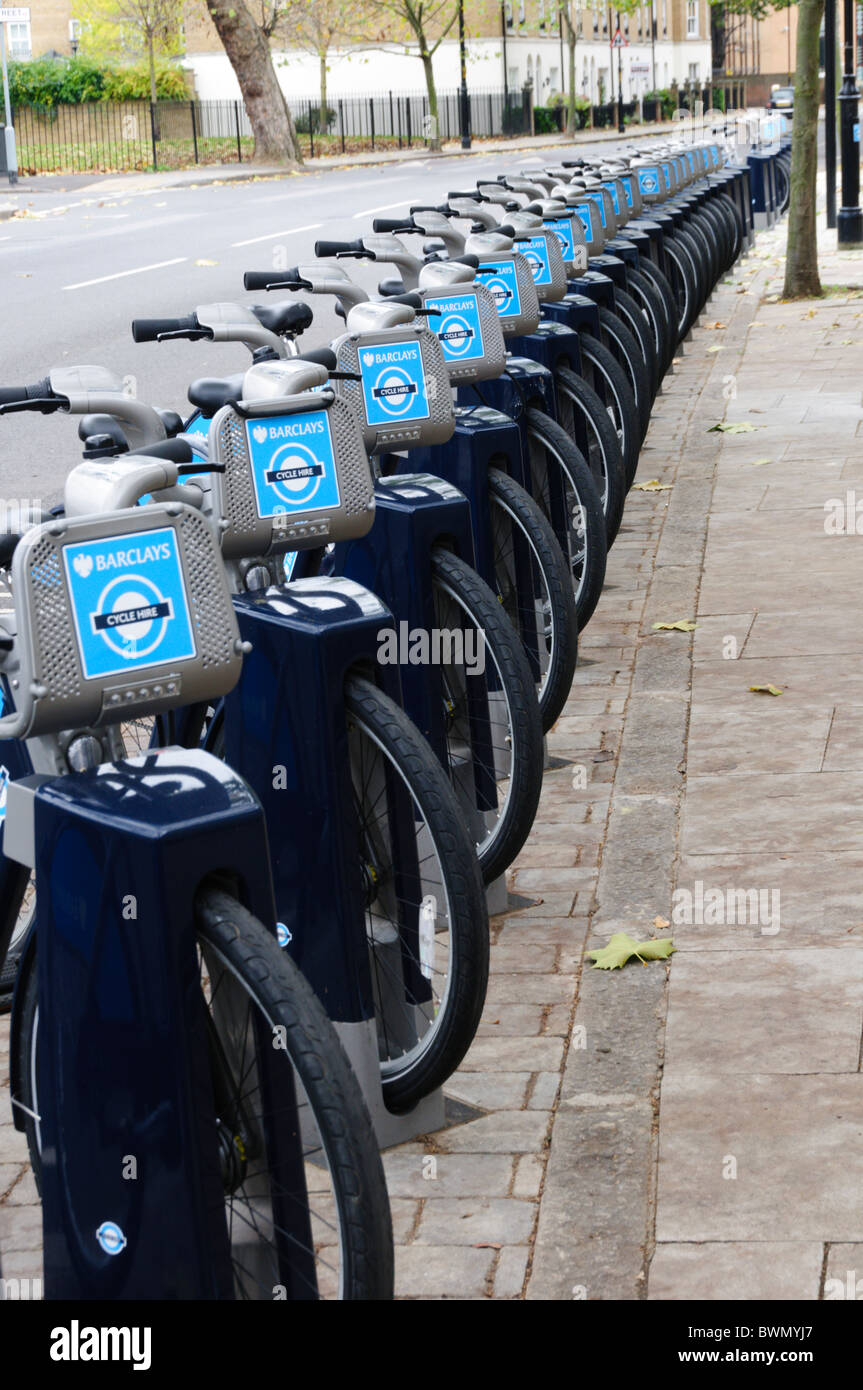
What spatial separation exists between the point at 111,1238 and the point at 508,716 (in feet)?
6.36

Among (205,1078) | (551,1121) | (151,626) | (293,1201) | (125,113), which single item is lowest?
(551,1121)

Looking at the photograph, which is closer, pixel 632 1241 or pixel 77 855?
pixel 77 855

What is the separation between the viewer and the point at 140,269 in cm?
1883

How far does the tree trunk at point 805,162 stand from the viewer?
48.7ft

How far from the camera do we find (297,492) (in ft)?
11.2

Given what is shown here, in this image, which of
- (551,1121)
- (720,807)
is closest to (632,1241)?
(551,1121)

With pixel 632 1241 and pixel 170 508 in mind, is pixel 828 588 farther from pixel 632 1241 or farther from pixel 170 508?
pixel 170 508

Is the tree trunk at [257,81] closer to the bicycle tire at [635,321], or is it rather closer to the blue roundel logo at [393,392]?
the bicycle tire at [635,321]

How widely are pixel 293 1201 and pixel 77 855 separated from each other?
1.83ft

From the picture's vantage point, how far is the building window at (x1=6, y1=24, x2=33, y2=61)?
234 ft

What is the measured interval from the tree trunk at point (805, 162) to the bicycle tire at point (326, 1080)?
513 inches

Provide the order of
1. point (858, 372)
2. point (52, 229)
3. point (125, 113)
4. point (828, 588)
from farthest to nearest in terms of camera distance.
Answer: point (125, 113), point (52, 229), point (858, 372), point (828, 588)

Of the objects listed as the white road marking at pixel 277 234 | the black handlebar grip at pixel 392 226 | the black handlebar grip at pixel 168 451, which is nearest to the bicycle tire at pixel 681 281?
the black handlebar grip at pixel 392 226

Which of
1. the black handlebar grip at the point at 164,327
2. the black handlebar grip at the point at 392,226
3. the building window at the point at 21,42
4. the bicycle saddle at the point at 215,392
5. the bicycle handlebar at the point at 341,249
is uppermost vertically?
the building window at the point at 21,42
